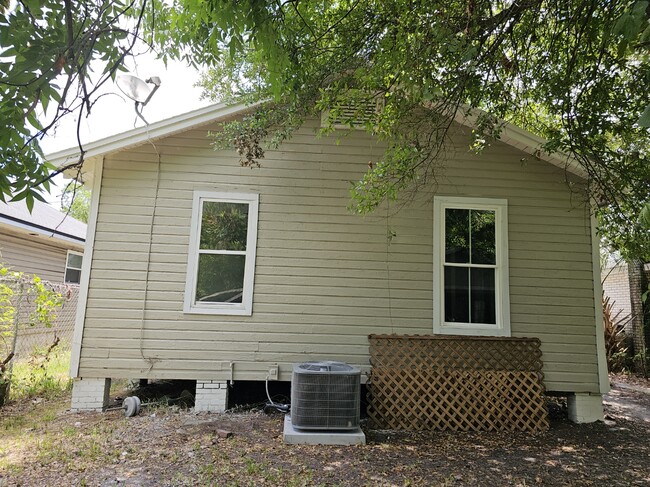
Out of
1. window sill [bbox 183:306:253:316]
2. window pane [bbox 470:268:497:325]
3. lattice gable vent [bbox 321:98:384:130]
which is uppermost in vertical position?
lattice gable vent [bbox 321:98:384:130]

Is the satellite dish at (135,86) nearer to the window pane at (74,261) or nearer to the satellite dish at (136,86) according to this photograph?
the satellite dish at (136,86)

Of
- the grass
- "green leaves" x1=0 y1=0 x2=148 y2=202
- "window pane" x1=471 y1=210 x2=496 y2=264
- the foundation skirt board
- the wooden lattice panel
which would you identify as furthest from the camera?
the grass

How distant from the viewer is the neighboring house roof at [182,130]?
18.0 feet

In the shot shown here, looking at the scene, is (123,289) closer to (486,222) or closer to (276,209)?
(276,209)

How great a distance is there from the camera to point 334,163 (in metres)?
6.02

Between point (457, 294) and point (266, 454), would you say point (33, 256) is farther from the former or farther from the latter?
point (457, 294)

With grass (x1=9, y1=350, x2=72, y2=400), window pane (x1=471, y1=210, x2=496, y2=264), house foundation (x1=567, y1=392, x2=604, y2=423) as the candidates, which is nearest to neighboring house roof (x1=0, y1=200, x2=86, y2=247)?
grass (x1=9, y1=350, x2=72, y2=400)

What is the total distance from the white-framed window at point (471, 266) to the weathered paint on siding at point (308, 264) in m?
0.13

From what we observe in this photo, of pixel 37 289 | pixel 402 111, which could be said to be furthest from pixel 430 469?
pixel 37 289

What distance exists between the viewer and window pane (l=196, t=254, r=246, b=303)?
5.74 metres

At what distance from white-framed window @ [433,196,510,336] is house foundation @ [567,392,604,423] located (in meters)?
1.38

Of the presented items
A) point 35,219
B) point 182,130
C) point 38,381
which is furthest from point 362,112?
point 35,219

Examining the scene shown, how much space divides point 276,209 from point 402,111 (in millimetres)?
2241

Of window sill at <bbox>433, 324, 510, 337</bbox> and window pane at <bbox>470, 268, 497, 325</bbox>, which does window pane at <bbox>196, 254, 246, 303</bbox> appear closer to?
window sill at <bbox>433, 324, 510, 337</bbox>
